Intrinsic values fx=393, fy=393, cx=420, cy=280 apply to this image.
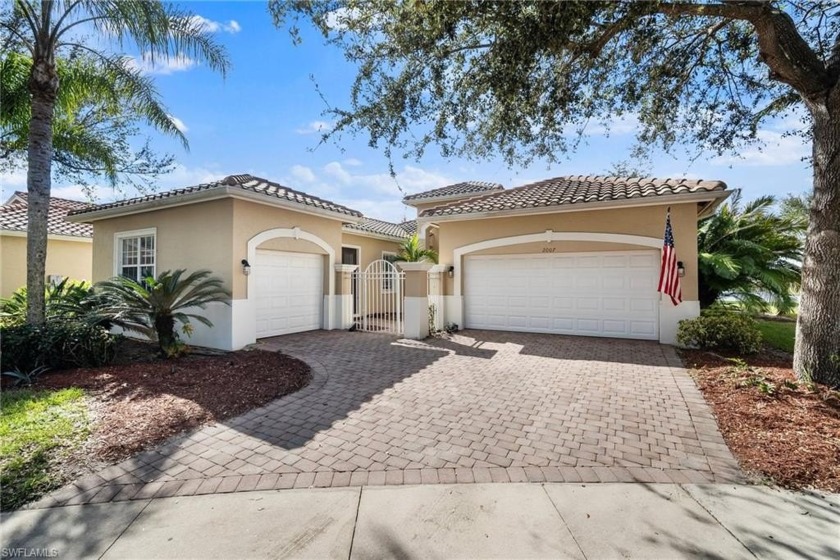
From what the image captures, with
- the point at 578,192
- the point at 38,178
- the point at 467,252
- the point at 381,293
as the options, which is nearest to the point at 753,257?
the point at 578,192

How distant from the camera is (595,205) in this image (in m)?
10.9

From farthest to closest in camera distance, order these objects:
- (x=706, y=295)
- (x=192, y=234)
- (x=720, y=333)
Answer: (x=706, y=295) → (x=192, y=234) → (x=720, y=333)

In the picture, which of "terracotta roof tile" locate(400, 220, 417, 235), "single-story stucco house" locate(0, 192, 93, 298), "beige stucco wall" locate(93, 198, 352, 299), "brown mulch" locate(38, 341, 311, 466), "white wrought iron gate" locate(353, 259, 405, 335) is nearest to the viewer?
"brown mulch" locate(38, 341, 311, 466)

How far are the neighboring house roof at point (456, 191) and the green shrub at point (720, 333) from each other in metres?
12.6

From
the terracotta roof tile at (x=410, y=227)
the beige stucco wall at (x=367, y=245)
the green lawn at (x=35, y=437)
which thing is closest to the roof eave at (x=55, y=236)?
the beige stucco wall at (x=367, y=245)

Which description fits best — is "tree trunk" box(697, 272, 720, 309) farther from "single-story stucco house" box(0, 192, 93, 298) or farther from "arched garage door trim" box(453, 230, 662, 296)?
"single-story stucco house" box(0, 192, 93, 298)

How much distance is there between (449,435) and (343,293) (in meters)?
9.08

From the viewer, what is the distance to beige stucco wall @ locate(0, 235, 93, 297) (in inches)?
596

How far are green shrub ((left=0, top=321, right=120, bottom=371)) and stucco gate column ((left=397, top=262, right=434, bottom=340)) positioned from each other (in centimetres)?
712

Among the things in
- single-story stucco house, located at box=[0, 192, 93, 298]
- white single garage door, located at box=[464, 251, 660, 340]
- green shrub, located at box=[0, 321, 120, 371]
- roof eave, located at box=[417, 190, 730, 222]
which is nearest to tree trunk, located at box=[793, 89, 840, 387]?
roof eave, located at box=[417, 190, 730, 222]

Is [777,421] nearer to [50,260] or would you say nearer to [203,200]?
[203,200]

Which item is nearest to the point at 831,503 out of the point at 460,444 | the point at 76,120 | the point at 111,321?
the point at 460,444

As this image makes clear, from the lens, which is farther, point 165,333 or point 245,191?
point 245,191

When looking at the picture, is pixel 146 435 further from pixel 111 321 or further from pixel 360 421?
pixel 111 321
